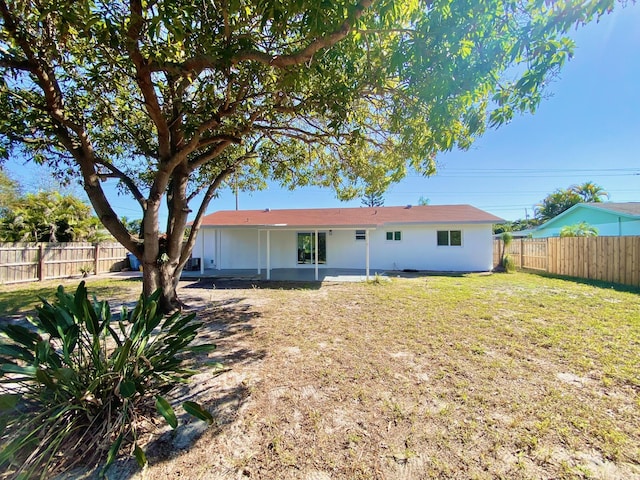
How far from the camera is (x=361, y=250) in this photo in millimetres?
15742

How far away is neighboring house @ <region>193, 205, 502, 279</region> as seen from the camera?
15.0 meters

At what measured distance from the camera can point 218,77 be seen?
4.37 metres

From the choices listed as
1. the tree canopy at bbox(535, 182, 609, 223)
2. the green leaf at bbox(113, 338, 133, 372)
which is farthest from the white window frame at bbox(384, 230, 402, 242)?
the tree canopy at bbox(535, 182, 609, 223)

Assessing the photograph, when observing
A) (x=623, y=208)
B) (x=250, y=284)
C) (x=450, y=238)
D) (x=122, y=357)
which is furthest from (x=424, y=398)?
(x=623, y=208)

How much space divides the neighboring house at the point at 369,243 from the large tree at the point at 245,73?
8.40 metres

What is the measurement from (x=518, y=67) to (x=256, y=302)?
24.1ft

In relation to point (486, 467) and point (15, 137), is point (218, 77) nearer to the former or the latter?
point (15, 137)

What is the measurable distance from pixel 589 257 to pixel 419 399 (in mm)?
12817

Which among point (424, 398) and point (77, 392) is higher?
point (77, 392)

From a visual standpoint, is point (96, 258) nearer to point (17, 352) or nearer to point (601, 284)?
point (17, 352)

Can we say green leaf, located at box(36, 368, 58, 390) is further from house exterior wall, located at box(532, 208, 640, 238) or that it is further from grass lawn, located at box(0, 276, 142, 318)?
house exterior wall, located at box(532, 208, 640, 238)

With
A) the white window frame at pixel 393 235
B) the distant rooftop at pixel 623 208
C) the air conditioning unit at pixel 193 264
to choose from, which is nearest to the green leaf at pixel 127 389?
the white window frame at pixel 393 235

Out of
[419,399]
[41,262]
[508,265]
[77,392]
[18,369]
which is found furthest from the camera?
[508,265]

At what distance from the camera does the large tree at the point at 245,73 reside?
289 cm
